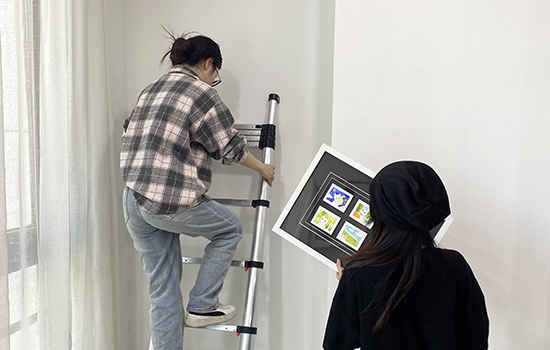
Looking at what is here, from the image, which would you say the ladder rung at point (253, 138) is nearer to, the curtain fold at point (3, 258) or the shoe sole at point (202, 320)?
the shoe sole at point (202, 320)

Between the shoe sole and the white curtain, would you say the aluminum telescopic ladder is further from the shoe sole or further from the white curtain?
the white curtain

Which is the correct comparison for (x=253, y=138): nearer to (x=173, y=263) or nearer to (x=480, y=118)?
(x=173, y=263)

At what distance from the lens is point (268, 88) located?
2057mm

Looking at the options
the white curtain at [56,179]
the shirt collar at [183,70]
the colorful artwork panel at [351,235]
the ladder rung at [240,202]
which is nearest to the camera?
the white curtain at [56,179]

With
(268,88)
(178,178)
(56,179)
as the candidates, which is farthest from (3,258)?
(268,88)

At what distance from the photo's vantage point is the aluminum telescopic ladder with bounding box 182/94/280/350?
166 centimetres

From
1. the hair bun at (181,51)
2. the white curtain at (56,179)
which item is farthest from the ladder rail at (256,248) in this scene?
the white curtain at (56,179)

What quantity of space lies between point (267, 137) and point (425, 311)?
976 millimetres

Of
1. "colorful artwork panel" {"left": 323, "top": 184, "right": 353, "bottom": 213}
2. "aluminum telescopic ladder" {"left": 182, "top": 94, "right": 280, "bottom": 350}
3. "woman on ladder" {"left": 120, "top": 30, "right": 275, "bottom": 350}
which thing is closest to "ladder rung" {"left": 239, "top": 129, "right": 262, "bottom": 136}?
"aluminum telescopic ladder" {"left": 182, "top": 94, "right": 280, "bottom": 350}

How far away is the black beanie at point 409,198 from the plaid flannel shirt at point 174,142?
640 millimetres

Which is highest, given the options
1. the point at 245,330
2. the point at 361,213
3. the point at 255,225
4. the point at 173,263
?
the point at 361,213

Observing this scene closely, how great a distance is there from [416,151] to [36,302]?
4.50 feet

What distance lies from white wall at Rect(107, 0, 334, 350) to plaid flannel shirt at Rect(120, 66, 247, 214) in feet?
1.65

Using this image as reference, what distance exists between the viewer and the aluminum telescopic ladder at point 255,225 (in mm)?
1660
